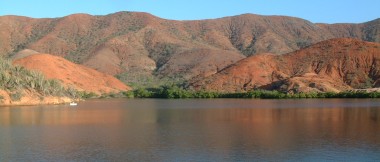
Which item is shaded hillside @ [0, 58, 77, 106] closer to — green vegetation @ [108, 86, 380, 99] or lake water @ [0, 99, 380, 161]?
lake water @ [0, 99, 380, 161]

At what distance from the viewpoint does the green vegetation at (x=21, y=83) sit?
9588 centimetres

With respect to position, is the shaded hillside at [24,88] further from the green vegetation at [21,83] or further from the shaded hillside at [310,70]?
the shaded hillside at [310,70]

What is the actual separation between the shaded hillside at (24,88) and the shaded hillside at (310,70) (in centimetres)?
6311

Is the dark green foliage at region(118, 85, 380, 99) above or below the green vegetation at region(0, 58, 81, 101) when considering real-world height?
below

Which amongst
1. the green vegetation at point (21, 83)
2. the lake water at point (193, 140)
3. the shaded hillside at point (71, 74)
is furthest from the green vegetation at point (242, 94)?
the lake water at point (193, 140)

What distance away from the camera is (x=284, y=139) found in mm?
40469

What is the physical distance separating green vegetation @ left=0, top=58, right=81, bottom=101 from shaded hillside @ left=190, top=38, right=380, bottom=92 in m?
64.1

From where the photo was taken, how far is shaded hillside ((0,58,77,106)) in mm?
95375

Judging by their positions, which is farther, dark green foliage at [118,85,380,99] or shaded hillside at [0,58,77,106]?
dark green foliage at [118,85,380,99]

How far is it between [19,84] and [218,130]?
59921mm

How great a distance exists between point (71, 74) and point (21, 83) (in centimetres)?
7073

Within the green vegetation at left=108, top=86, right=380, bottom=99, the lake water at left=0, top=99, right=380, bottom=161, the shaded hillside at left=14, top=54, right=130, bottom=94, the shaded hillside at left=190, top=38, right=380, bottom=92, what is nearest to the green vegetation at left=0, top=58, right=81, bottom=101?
the lake water at left=0, top=99, right=380, bottom=161

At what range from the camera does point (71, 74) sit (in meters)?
170

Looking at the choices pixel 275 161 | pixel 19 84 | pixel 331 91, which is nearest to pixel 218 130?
pixel 275 161
